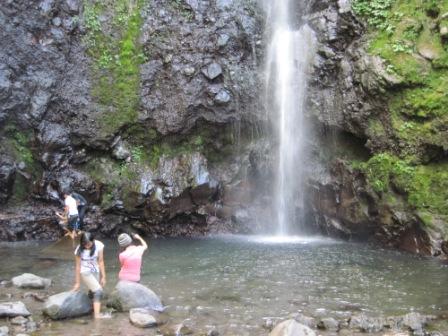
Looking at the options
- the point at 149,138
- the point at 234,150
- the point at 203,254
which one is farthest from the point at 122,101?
the point at 203,254

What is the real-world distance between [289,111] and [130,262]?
11172mm

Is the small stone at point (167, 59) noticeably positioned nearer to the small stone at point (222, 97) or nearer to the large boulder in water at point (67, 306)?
the small stone at point (222, 97)

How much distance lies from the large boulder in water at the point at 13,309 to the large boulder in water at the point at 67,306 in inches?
13.9

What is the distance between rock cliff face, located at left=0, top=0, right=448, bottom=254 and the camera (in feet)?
50.8

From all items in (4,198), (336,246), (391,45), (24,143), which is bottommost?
(336,246)

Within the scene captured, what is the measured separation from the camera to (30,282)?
1034 centimetres

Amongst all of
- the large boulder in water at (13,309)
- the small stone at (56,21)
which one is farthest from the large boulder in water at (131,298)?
the small stone at (56,21)

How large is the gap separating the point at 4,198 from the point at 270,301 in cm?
1125

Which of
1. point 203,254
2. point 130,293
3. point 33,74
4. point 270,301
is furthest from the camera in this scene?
point 33,74

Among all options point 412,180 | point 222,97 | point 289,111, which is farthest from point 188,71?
point 412,180

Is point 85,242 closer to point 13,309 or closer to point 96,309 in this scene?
point 96,309

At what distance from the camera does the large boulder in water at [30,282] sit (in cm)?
1029

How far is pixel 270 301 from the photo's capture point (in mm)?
9680

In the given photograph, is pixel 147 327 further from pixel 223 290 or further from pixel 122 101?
pixel 122 101
